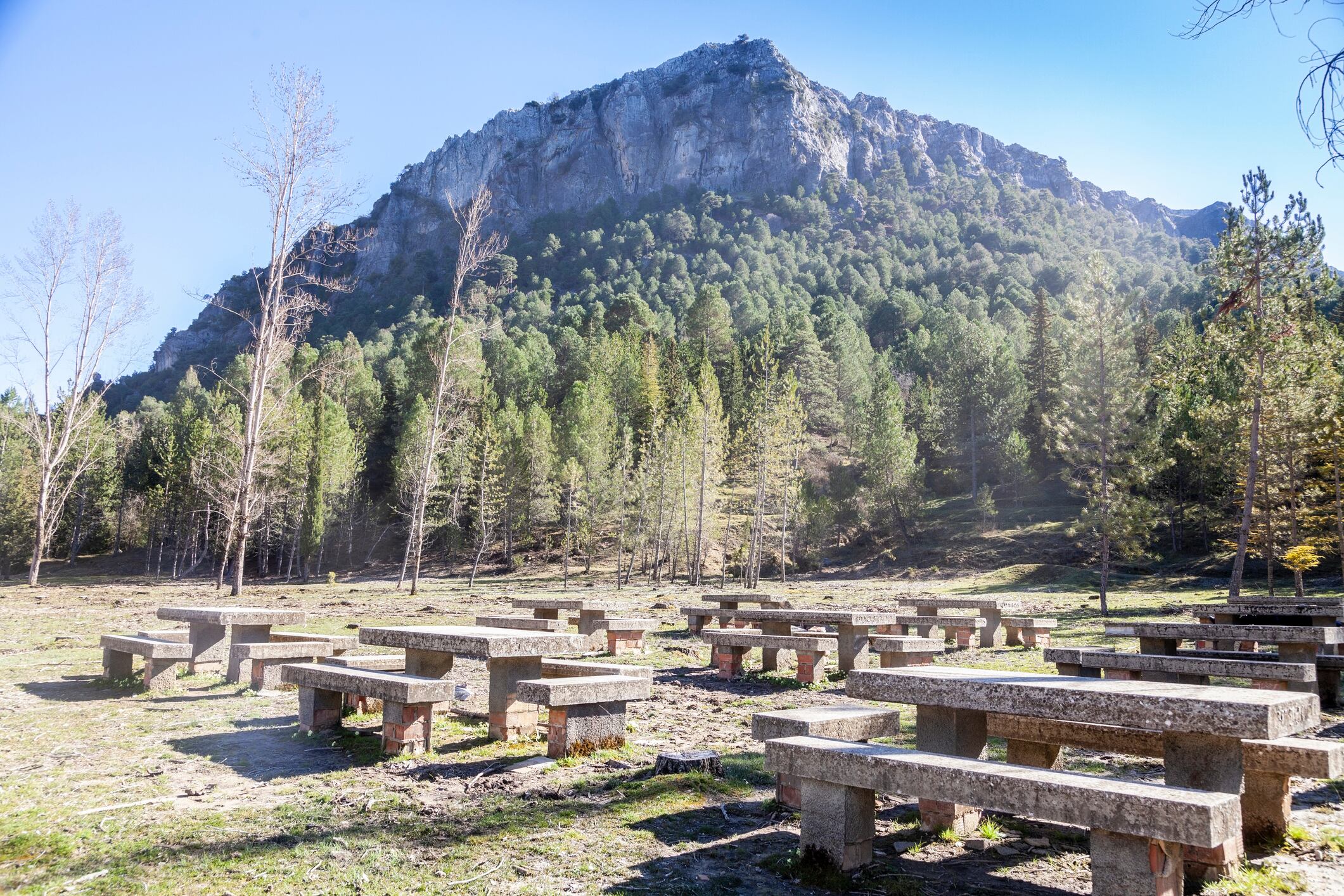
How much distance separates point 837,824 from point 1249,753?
89.5 inches

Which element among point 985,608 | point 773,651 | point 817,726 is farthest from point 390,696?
point 985,608

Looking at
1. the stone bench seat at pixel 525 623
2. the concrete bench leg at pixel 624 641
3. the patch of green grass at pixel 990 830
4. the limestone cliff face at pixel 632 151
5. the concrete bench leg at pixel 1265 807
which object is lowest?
the concrete bench leg at pixel 624 641

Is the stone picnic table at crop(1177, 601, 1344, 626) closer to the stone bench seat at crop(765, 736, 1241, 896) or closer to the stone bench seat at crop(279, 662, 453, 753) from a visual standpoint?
the stone bench seat at crop(765, 736, 1241, 896)

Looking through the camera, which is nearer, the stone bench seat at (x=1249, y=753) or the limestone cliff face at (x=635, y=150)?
the stone bench seat at (x=1249, y=753)

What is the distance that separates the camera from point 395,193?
16575cm

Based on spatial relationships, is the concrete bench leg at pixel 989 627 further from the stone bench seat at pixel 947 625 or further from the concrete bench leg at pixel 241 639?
the concrete bench leg at pixel 241 639

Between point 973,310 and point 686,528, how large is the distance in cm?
6620

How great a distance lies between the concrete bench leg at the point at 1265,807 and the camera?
4.18 metres

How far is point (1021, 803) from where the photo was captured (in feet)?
10.3

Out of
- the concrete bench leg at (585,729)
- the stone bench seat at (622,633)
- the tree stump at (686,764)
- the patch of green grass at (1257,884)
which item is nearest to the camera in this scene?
the patch of green grass at (1257,884)

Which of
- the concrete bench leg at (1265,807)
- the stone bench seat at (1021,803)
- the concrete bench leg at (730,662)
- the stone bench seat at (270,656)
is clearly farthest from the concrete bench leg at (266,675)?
the concrete bench leg at (1265,807)

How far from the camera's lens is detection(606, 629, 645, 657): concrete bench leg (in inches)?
462

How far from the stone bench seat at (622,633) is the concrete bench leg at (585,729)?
5643 millimetres

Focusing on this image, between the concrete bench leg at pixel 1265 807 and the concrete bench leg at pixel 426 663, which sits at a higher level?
the concrete bench leg at pixel 426 663
